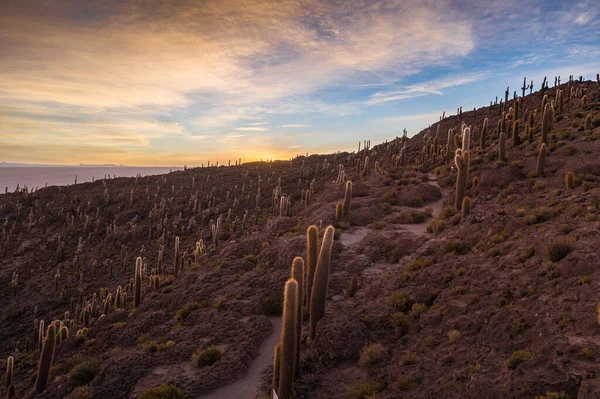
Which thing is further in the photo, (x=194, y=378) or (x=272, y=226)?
(x=272, y=226)

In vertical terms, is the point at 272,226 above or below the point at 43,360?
above

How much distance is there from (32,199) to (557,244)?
78.8 m

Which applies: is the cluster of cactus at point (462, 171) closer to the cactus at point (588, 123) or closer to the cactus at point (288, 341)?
the cactus at point (588, 123)

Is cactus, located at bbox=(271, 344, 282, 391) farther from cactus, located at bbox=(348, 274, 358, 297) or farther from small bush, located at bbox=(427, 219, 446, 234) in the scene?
small bush, located at bbox=(427, 219, 446, 234)

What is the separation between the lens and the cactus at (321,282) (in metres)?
15.0

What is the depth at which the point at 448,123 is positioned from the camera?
6912 cm

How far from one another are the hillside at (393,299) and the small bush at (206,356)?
0.27 ft

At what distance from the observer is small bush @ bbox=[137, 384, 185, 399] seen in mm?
13305

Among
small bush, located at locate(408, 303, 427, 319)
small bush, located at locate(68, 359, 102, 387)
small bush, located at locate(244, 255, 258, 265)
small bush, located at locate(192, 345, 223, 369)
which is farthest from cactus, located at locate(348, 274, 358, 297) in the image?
small bush, located at locate(68, 359, 102, 387)

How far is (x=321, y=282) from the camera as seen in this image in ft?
50.0

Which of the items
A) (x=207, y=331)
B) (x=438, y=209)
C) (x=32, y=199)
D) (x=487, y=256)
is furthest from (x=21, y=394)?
(x=32, y=199)

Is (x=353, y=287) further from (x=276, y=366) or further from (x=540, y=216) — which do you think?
(x=540, y=216)

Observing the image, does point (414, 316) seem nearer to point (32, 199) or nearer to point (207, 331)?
point (207, 331)

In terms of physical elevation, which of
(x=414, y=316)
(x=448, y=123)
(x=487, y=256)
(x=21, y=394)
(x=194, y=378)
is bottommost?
(x=21, y=394)
